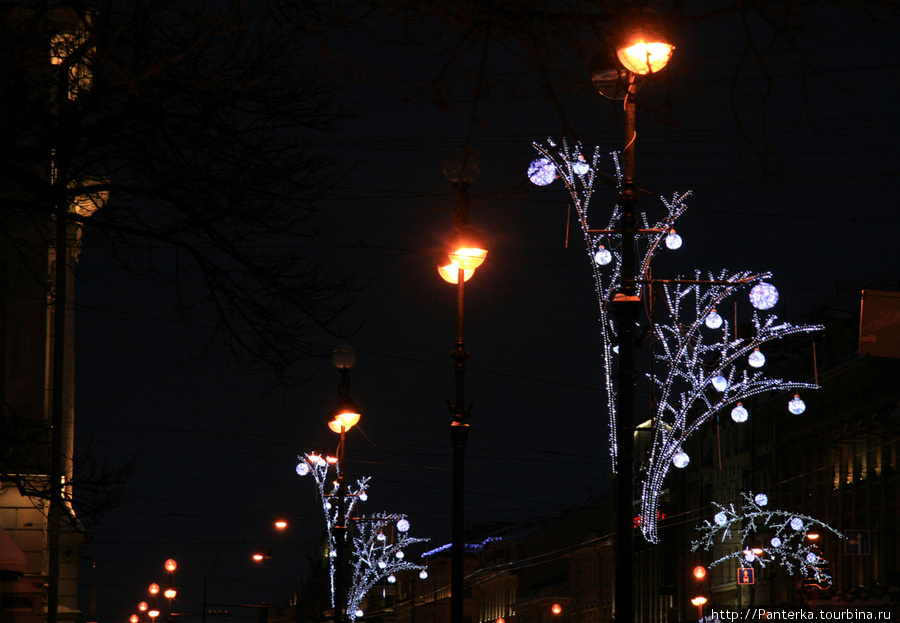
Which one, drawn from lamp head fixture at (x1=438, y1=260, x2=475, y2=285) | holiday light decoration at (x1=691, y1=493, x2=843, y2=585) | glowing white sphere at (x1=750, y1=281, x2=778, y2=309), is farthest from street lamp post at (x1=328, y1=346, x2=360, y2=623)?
holiday light decoration at (x1=691, y1=493, x2=843, y2=585)

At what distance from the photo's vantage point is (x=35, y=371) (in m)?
29.9

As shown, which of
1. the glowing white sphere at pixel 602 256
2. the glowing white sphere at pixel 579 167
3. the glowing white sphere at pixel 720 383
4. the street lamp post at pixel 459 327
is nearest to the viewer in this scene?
the street lamp post at pixel 459 327

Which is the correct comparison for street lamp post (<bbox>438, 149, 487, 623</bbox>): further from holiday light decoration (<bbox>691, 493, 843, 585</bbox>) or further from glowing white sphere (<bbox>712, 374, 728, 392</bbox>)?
holiday light decoration (<bbox>691, 493, 843, 585</bbox>)

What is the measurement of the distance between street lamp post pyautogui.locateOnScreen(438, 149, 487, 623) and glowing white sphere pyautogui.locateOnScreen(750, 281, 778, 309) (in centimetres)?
1072

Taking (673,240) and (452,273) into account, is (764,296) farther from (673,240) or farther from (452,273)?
(452,273)

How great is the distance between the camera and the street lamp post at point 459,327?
15148mm

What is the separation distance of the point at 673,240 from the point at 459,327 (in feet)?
28.9

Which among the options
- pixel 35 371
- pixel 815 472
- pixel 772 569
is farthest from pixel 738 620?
pixel 35 371

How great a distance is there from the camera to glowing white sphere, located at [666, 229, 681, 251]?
75.7 feet

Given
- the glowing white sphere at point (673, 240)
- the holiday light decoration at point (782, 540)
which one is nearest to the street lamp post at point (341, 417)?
the glowing white sphere at point (673, 240)

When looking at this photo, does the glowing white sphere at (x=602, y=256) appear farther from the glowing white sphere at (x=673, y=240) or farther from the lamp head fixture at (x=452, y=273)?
the lamp head fixture at (x=452, y=273)

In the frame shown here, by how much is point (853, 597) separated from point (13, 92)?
140ft

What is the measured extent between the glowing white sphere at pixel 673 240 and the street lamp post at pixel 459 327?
27.2 feet

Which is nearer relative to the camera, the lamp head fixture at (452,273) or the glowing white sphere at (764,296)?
the lamp head fixture at (452,273)
